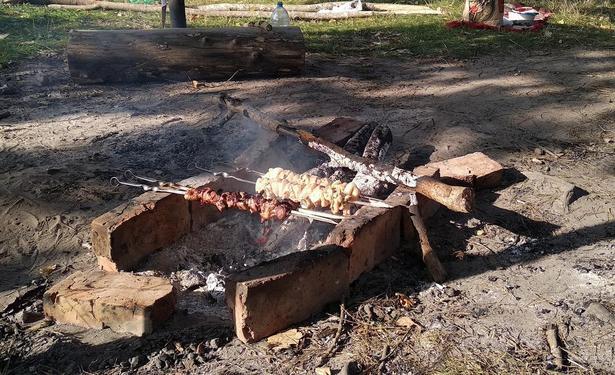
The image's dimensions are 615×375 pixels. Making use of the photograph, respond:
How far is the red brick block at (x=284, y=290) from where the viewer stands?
294cm

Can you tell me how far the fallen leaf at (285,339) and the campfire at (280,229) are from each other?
4cm

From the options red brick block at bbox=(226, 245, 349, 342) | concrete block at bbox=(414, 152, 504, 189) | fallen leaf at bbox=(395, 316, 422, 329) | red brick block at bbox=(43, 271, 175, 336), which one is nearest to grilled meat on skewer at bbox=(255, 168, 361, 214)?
red brick block at bbox=(226, 245, 349, 342)

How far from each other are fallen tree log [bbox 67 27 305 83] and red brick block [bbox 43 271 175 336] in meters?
5.03

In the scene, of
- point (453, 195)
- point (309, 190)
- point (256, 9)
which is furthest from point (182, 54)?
point (256, 9)

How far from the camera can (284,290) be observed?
304cm

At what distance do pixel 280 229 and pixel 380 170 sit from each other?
81cm

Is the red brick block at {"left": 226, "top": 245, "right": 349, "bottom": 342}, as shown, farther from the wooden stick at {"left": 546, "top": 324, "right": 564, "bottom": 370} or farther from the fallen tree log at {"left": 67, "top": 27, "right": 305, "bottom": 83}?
the fallen tree log at {"left": 67, "top": 27, "right": 305, "bottom": 83}

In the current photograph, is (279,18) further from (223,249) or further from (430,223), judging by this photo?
(223,249)

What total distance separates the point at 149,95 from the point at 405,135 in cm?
341

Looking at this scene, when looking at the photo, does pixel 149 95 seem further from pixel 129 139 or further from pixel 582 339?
pixel 582 339

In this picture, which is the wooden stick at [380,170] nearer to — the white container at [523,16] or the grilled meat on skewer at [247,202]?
the grilled meat on skewer at [247,202]

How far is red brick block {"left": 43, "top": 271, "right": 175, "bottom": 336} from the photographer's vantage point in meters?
3.06

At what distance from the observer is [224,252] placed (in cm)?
399

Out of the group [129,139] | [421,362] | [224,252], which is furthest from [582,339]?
[129,139]
